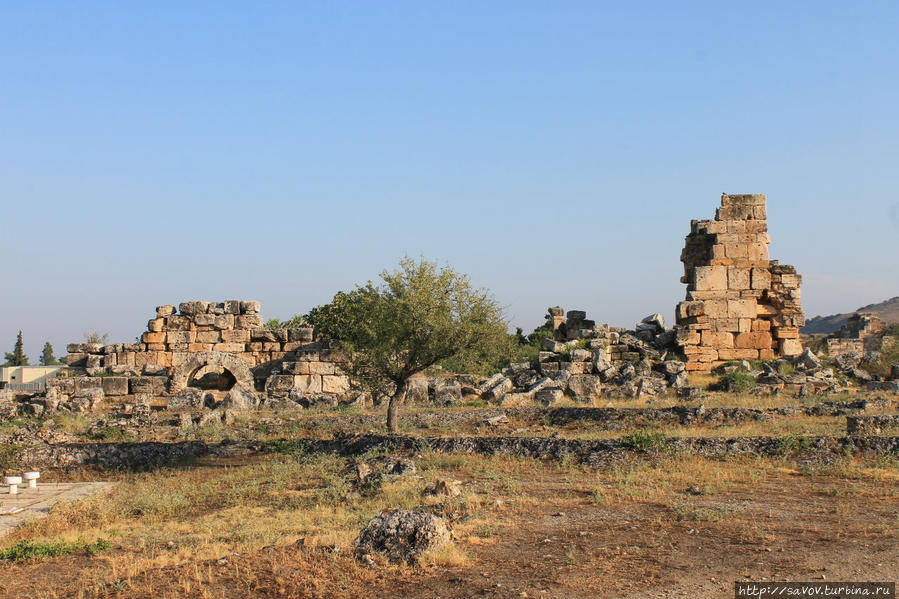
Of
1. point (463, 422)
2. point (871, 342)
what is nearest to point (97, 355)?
point (463, 422)

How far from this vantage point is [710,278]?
2198cm

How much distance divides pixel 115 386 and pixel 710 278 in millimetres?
16300

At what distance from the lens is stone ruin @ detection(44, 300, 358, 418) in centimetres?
2031

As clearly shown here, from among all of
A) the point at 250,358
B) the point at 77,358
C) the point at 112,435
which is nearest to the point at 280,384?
the point at 250,358

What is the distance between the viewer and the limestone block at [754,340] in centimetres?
Answer: 2194

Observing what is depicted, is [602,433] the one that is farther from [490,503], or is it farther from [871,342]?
[871,342]

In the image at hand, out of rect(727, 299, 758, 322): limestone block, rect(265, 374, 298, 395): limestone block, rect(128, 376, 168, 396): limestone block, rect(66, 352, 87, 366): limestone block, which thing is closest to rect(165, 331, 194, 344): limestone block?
rect(66, 352, 87, 366): limestone block

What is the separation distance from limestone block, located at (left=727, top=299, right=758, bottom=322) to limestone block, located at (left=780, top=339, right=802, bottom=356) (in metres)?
1.11

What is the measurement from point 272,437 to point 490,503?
7.63 m

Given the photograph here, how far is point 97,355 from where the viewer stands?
24562 mm

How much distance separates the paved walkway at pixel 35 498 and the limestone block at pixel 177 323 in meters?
13.3

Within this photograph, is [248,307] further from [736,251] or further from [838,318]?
[838,318]

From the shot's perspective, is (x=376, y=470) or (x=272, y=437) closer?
(x=376, y=470)

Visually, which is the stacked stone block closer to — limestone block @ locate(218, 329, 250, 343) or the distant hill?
limestone block @ locate(218, 329, 250, 343)
